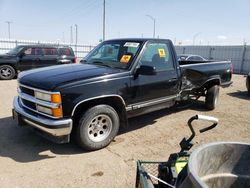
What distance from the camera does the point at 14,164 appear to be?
367cm

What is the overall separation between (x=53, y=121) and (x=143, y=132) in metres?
2.09

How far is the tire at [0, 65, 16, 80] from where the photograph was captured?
12242mm

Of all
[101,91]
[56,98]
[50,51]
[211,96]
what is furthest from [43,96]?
[50,51]

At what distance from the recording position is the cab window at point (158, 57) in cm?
488

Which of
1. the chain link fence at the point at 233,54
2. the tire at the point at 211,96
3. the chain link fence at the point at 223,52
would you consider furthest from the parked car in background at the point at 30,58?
the chain link fence at the point at 233,54

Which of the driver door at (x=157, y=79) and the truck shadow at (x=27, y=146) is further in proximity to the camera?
the driver door at (x=157, y=79)

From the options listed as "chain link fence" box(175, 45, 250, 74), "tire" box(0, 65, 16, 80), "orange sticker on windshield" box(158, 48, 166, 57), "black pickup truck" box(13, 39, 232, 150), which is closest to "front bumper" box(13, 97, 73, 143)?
"black pickup truck" box(13, 39, 232, 150)

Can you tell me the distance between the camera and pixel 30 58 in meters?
13.2

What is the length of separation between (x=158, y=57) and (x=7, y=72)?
9.84 meters

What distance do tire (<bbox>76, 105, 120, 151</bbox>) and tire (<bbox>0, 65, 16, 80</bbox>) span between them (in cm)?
991

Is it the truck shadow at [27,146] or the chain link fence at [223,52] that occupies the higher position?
the chain link fence at [223,52]

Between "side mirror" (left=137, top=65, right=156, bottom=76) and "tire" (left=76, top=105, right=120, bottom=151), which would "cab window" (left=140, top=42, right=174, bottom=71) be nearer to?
"side mirror" (left=137, top=65, right=156, bottom=76)

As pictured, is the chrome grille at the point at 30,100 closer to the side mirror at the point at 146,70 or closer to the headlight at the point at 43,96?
the headlight at the point at 43,96

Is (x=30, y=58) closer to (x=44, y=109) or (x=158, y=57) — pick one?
(x=158, y=57)
